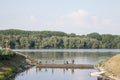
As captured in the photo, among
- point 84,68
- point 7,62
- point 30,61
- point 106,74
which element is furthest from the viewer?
point 30,61

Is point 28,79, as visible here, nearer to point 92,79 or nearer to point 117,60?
point 92,79

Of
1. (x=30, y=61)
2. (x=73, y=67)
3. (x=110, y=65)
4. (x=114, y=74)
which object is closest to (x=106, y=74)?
(x=114, y=74)

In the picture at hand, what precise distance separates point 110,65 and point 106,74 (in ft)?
29.8

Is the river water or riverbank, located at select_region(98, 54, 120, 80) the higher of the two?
riverbank, located at select_region(98, 54, 120, 80)

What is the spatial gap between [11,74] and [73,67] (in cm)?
2896

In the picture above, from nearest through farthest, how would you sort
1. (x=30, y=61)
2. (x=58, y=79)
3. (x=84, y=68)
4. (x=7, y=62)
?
(x=58, y=79)
(x=7, y=62)
(x=84, y=68)
(x=30, y=61)

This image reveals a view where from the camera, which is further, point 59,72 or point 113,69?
point 59,72

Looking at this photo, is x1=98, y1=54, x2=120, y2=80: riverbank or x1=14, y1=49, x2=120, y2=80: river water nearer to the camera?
x1=98, y1=54, x2=120, y2=80: riverbank

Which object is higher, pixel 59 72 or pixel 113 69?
pixel 113 69

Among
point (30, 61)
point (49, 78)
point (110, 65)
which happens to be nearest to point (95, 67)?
point (110, 65)

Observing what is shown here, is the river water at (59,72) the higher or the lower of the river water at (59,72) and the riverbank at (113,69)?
the lower

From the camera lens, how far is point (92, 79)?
66.1 meters

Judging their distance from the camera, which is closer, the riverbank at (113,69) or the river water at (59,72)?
the riverbank at (113,69)

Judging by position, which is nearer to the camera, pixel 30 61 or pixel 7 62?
pixel 7 62
